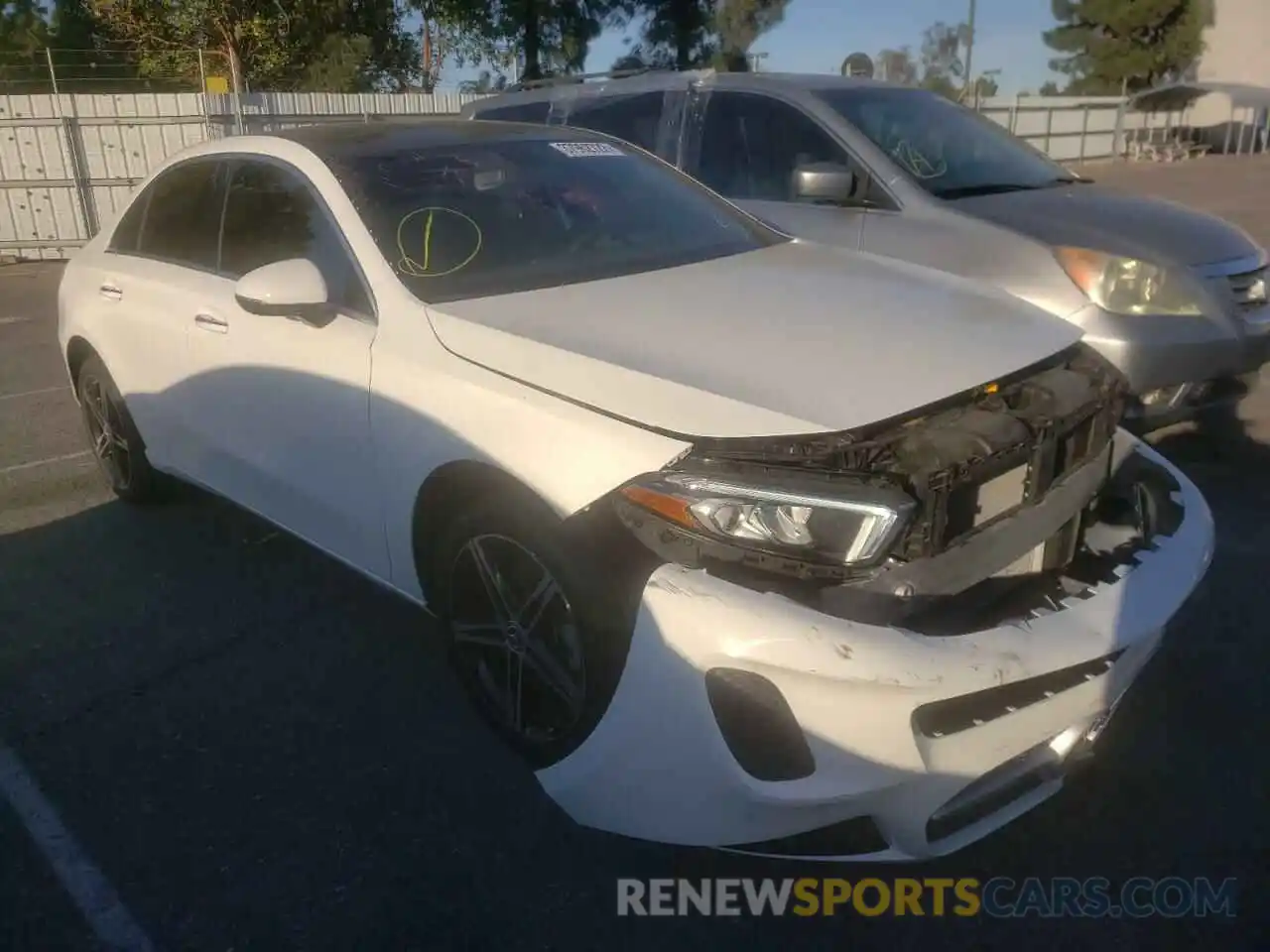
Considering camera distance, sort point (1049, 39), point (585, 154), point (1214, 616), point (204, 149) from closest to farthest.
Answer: point (1214, 616) < point (585, 154) < point (204, 149) < point (1049, 39)

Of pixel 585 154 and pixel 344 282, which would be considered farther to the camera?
pixel 585 154

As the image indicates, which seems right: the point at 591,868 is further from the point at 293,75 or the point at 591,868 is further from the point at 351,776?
the point at 293,75

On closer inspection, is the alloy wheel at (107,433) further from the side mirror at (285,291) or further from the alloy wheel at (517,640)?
the alloy wheel at (517,640)

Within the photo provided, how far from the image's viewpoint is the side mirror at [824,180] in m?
4.96

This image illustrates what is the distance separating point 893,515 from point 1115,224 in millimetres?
3241

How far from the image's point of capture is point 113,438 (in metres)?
4.73

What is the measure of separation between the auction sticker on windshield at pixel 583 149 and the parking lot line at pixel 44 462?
10.8 feet

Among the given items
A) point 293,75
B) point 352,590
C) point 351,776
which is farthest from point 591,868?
point 293,75

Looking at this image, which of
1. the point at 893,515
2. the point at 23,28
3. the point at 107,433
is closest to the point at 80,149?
the point at 107,433

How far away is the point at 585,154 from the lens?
3832 millimetres

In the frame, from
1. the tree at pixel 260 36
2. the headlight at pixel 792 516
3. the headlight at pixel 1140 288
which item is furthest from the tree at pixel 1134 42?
the headlight at pixel 792 516

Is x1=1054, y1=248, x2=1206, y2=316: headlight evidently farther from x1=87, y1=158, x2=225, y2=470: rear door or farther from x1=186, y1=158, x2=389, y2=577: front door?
x1=87, y1=158, x2=225, y2=470: rear door

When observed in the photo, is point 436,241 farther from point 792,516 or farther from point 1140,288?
point 1140,288

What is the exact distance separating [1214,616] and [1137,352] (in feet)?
4.03
